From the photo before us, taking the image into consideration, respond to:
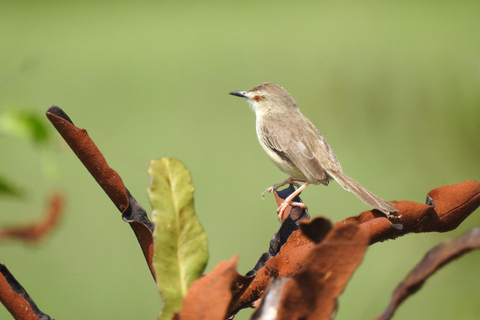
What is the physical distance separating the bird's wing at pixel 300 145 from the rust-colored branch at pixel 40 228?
855 millimetres

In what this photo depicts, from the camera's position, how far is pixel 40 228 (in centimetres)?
120

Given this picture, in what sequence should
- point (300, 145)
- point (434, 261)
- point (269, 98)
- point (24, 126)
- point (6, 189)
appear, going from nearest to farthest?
point (434, 261), point (6, 189), point (24, 126), point (300, 145), point (269, 98)

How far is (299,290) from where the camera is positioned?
0.47m

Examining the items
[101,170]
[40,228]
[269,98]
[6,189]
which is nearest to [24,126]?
[40,228]

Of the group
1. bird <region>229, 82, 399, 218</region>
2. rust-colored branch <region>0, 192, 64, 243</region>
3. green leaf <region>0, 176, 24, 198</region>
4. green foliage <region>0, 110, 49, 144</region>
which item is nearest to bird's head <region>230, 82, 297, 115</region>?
bird <region>229, 82, 399, 218</region>

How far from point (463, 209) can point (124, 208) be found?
293 millimetres

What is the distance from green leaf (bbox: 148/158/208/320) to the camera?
492mm

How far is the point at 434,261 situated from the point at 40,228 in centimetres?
91

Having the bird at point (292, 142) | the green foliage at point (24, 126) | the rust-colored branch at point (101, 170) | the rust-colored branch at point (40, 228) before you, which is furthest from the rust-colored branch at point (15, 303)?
the bird at point (292, 142)

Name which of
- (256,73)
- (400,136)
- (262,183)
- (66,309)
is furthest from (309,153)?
(256,73)

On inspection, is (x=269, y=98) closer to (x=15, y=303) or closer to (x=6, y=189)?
(x=6, y=189)

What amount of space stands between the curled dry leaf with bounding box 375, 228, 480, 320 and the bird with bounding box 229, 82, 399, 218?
1.48 meters

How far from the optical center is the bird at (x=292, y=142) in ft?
6.82

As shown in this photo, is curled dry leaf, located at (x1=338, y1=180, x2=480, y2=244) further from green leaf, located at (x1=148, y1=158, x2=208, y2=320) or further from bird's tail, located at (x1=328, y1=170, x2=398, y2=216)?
bird's tail, located at (x1=328, y1=170, x2=398, y2=216)
